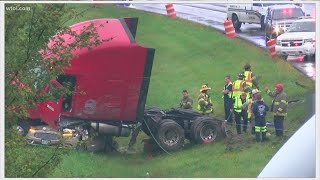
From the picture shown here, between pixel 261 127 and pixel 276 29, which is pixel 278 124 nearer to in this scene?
pixel 261 127

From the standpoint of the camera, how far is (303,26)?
65.4 feet

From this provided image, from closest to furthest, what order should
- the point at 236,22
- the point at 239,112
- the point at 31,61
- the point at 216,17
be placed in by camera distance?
the point at 31,61 < the point at 239,112 < the point at 216,17 < the point at 236,22

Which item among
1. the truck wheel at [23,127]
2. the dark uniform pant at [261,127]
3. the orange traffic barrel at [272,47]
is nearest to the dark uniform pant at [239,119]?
the dark uniform pant at [261,127]

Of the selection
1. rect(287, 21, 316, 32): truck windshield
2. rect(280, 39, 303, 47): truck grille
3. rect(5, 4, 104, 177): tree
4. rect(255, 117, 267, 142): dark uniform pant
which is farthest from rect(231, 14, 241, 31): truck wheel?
rect(5, 4, 104, 177): tree

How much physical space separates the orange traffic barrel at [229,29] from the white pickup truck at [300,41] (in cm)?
99

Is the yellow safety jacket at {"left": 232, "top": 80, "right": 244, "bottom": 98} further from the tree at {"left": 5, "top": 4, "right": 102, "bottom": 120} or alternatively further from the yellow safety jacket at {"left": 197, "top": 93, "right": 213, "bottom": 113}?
the tree at {"left": 5, "top": 4, "right": 102, "bottom": 120}

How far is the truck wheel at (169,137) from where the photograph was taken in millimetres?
19156

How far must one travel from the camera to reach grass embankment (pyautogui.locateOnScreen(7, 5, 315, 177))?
1877 cm

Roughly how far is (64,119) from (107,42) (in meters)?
1.91

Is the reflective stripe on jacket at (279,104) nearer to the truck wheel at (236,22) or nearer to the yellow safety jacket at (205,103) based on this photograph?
the yellow safety jacket at (205,103)

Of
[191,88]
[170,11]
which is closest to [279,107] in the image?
[191,88]

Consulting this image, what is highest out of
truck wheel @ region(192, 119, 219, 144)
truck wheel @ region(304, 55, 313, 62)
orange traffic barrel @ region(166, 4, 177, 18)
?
orange traffic barrel @ region(166, 4, 177, 18)

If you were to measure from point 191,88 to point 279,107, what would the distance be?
187 centimetres

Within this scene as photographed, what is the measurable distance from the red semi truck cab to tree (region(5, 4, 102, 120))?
171 centimetres
